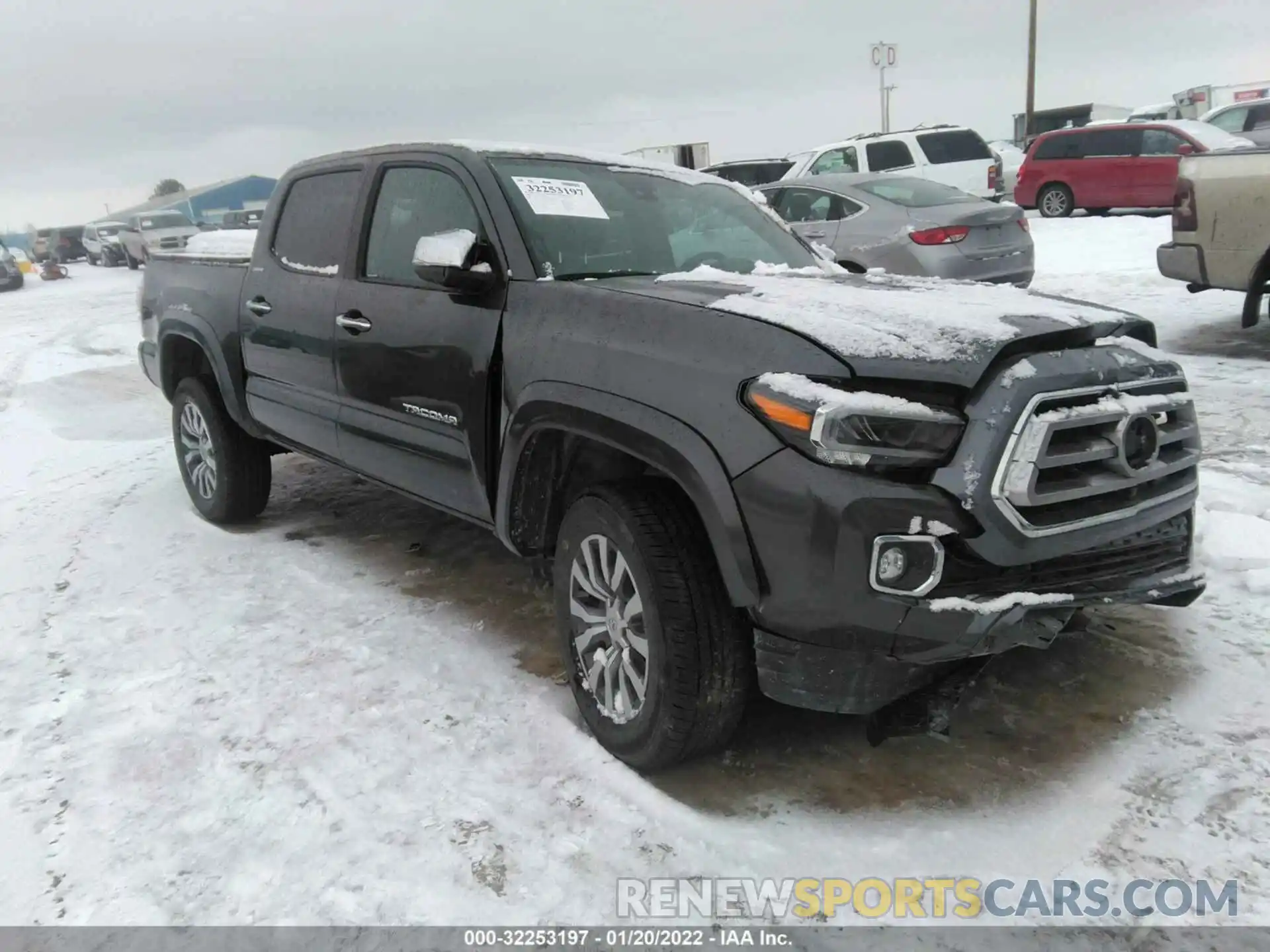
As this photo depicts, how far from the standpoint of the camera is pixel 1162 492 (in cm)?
253

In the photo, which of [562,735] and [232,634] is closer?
[562,735]

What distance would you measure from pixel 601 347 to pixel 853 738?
1410mm

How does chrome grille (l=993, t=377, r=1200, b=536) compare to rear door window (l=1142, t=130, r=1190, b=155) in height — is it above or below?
below

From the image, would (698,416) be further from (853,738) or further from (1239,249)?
(1239,249)

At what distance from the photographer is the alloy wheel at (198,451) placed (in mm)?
5090

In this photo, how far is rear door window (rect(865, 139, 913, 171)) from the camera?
13.9m

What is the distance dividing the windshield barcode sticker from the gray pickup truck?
14 mm

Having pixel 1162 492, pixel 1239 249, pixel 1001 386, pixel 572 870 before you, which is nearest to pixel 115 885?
pixel 572 870

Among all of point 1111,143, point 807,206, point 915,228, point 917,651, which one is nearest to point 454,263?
point 917,651

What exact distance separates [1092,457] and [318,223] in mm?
3404

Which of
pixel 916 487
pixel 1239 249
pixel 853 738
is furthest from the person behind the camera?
pixel 1239 249

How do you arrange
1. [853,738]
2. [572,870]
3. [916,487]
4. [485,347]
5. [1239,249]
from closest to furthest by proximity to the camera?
[916,487]
[572,870]
[853,738]
[485,347]
[1239,249]

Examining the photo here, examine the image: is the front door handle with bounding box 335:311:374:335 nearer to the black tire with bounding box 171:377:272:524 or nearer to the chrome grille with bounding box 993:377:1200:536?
the black tire with bounding box 171:377:272:524

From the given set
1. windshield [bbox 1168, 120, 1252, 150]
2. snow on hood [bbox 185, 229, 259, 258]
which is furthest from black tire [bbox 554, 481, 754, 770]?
windshield [bbox 1168, 120, 1252, 150]
